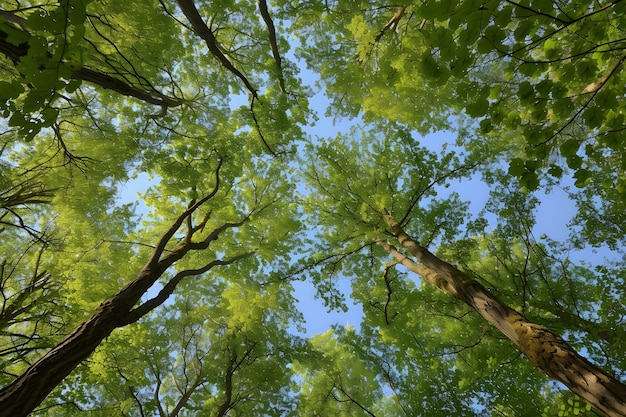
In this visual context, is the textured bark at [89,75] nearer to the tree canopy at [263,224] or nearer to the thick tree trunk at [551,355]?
the tree canopy at [263,224]

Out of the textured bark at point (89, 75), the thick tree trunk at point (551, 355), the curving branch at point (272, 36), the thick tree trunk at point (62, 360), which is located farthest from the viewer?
the curving branch at point (272, 36)

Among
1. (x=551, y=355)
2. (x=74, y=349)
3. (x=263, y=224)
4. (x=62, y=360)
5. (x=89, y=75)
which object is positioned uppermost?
(x=263, y=224)

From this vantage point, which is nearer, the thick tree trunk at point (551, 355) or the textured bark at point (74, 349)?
the thick tree trunk at point (551, 355)

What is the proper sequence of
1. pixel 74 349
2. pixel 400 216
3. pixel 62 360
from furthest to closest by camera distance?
1. pixel 400 216
2. pixel 74 349
3. pixel 62 360

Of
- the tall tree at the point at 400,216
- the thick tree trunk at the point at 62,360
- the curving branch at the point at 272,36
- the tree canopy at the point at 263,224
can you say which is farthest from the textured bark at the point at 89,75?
the tall tree at the point at 400,216

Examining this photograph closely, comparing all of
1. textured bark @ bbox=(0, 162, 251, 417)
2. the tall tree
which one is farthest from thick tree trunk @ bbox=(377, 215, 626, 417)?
textured bark @ bbox=(0, 162, 251, 417)

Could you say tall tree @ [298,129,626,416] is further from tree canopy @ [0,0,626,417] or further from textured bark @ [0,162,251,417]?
textured bark @ [0,162,251,417]

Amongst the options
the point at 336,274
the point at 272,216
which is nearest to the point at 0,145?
the point at 272,216

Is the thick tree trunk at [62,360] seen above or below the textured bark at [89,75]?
below

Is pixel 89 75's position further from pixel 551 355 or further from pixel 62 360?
pixel 551 355

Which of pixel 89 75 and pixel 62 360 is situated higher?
pixel 89 75

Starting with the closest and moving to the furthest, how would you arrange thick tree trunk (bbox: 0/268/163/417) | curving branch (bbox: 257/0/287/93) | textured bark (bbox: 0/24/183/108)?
textured bark (bbox: 0/24/183/108)
thick tree trunk (bbox: 0/268/163/417)
curving branch (bbox: 257/0/287/93)

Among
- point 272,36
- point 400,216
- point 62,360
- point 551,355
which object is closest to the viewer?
point 551,355

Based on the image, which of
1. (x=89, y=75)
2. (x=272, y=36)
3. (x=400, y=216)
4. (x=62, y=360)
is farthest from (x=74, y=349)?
(x=400, y=216)
